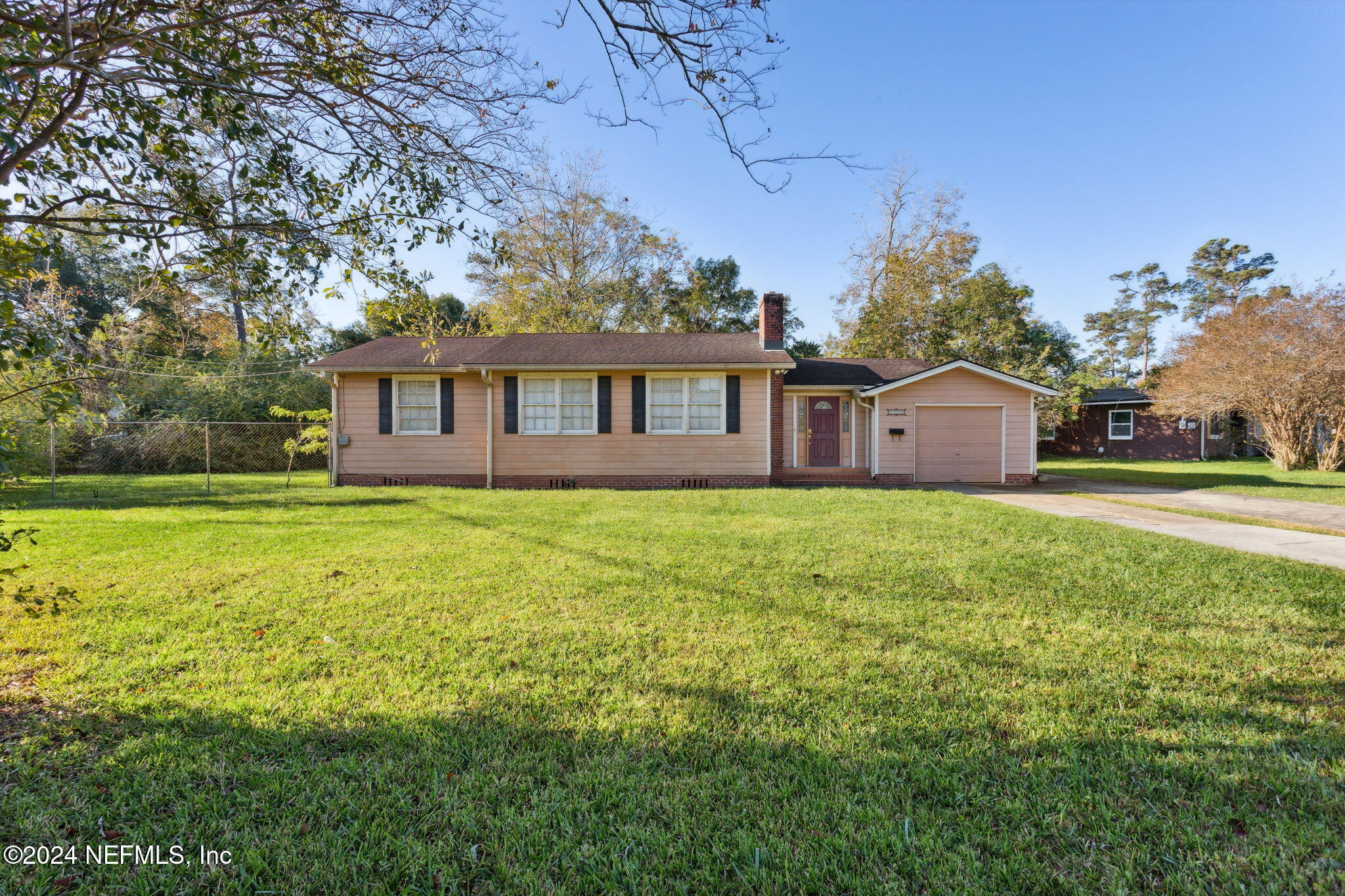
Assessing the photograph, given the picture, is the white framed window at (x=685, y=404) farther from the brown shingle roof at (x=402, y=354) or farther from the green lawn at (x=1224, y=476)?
the green lawn at (x=1224, y=476)

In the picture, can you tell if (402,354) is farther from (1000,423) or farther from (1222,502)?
(1222,502)

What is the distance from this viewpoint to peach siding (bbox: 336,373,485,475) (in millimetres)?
13562

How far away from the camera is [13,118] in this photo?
2562mm

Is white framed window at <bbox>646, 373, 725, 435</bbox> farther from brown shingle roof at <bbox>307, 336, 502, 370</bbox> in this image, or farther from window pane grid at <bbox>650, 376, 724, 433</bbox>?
brown shingle roof at <bbox>307, 336, 502, 370</bbox>

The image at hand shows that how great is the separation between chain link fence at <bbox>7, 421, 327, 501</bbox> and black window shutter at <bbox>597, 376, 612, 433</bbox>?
7.72 m

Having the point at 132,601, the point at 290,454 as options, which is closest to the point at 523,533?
the point at 132,601

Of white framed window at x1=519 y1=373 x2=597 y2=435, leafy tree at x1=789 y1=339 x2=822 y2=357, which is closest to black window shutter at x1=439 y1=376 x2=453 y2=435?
white framed window at x1=519 y1=373 x2=597 y2=435

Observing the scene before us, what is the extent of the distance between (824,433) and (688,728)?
47.0 ft

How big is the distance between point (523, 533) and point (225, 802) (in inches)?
204

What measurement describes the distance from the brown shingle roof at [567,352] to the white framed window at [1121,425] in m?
22.0

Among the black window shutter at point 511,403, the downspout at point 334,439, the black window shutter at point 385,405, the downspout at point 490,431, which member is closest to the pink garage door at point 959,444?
the black window shutter at point 511,403

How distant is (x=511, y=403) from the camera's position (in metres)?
13.4

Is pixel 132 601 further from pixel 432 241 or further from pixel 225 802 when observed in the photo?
pixel 432 241

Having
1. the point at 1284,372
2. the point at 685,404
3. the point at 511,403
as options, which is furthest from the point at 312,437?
the point at 1284,372
